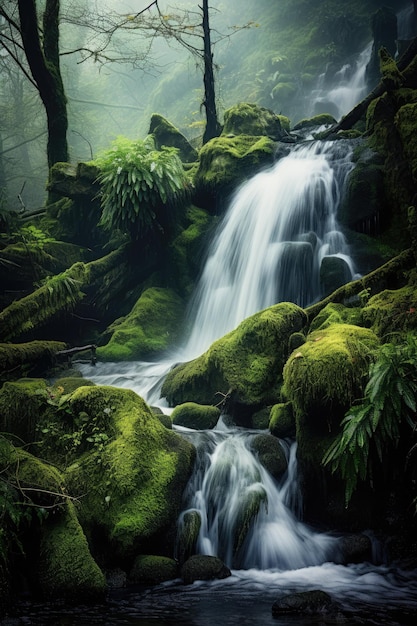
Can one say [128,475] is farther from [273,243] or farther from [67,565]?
[273,243]

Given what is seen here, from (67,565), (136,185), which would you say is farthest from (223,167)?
(67,565)

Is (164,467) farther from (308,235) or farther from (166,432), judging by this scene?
(308,235)

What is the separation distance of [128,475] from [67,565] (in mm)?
968

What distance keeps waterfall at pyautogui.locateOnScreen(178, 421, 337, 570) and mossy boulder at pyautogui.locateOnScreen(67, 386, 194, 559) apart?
1.07 ft

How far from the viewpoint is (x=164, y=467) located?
501 cm

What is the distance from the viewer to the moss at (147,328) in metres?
10.6

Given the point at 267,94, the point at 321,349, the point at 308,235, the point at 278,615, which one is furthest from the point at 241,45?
the point at 278,615

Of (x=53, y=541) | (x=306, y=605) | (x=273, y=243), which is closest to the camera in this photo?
(x=306, y=605)

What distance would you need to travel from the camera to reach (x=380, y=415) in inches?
174

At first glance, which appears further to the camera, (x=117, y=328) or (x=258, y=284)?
(x=117, y=328)

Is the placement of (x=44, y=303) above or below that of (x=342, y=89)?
below

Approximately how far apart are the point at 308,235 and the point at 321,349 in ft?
17.7

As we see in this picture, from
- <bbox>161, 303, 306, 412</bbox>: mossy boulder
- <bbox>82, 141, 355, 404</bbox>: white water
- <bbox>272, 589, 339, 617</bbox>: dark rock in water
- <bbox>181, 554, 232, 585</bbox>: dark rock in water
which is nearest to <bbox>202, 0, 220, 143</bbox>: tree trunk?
<bbox>82, 141, 355, 404</bbox>: white water

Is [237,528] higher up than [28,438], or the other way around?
[28,438]
